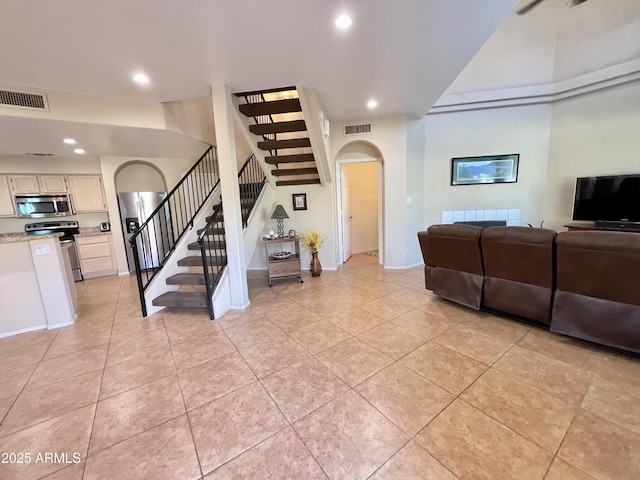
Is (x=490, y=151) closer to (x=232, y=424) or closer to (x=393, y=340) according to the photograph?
(x=393, y=340)

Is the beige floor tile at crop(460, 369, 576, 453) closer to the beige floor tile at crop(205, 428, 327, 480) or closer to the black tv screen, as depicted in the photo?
the beige floor tile at crop(205, 428, 327, 480)

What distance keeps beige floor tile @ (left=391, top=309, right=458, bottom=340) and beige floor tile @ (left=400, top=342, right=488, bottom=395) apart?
24cm

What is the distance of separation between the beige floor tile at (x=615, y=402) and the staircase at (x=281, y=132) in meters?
3.84

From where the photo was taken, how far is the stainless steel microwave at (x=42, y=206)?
15.0 feet

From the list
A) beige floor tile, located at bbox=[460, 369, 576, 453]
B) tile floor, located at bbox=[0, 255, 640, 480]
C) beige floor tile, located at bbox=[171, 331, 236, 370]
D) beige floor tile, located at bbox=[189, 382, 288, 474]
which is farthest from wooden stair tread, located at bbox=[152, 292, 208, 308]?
beige floor tile, located at bbox=[460, 369, 576, 453]

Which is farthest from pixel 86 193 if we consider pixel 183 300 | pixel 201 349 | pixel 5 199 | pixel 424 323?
pixel 424 323

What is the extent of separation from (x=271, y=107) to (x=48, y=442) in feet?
12.1

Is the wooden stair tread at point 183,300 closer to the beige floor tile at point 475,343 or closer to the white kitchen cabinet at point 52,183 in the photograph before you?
the beige floor tile at point 475,343

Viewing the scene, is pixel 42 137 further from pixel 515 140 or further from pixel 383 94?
pixel 515 140

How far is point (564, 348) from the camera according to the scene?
2.12 m

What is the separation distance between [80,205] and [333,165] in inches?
205

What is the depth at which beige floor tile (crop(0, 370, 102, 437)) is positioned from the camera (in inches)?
64.6

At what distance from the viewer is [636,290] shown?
182 cm

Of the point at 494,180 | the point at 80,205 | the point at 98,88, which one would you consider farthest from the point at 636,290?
the point at 80,205
